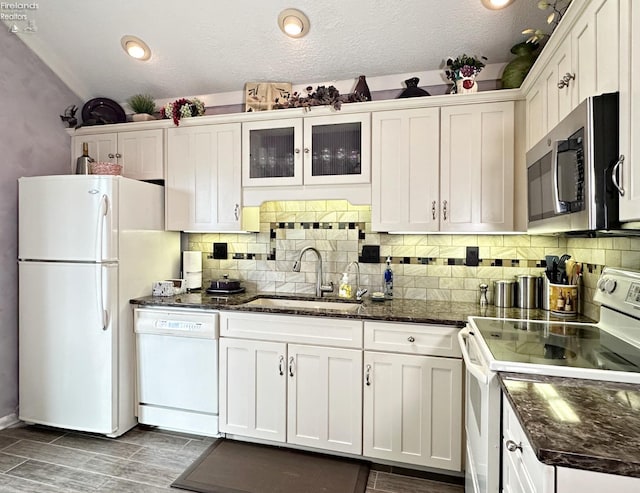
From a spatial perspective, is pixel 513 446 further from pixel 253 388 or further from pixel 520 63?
pixel 520 63

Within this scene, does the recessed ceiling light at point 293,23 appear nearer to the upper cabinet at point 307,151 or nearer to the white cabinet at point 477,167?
the upper cabinet at point 307,151

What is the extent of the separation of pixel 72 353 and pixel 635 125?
3.13 meters

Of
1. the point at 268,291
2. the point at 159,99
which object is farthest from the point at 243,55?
the point at 268,291

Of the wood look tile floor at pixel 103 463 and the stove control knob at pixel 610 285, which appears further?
the wood look tile floor at pixel 103 463

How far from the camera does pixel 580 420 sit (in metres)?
0.90

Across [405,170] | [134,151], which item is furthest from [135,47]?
[405,170]

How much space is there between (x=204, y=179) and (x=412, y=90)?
160 centimetres

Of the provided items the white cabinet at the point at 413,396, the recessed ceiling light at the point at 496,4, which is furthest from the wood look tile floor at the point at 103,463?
the recessed ceiling light at the point at 496,4

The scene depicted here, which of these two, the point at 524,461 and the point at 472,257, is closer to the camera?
the point at 524,461

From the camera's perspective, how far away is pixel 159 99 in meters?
3.24

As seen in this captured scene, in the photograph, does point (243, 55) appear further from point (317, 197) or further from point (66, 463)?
point (66, 463)

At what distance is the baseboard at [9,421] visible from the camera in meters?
2.70

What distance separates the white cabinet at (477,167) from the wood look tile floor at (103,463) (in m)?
1.52

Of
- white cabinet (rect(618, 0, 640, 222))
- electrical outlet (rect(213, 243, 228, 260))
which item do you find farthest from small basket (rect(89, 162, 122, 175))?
white cabinet (rect(618, 0, 640, 222))
